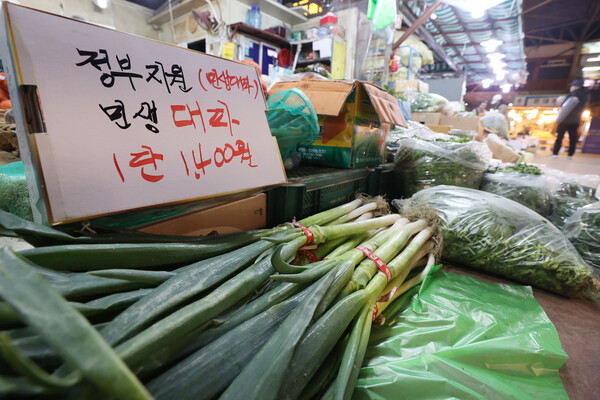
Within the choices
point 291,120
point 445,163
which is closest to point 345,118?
point 291,120

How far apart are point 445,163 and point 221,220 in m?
1.72

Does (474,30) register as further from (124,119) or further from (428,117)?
(124,119)

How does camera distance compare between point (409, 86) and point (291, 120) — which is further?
point (409, 86)

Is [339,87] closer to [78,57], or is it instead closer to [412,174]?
[412,174]

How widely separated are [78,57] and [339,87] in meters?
1.27

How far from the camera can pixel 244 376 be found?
52 centimetres

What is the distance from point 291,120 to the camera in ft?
4.31

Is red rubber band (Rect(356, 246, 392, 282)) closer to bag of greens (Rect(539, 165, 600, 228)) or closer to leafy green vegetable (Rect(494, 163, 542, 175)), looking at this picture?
bag of greens (Rect(539, 165, 600, 228))

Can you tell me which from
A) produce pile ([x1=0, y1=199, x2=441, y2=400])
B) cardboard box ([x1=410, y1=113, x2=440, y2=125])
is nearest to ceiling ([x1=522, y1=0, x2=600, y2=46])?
cardboard box ([x1=410, y1=113, x2=440, y2=125])

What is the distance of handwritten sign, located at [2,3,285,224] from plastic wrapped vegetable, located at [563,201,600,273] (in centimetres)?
196

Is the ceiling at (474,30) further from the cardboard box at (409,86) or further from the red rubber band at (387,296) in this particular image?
the red rubber band at (387,296)

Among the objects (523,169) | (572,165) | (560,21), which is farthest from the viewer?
(560,21)

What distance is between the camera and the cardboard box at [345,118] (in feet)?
5.27

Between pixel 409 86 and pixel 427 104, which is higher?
pixel 409 86
